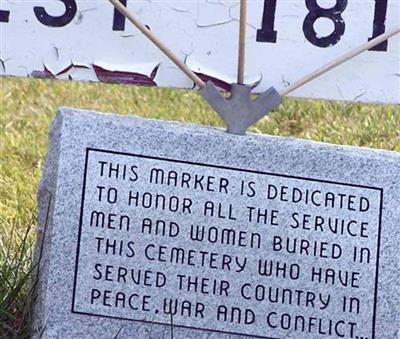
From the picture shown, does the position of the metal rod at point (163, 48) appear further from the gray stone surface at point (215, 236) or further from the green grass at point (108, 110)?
the green grass at point (108, 110)

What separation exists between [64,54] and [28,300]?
0.68 metres

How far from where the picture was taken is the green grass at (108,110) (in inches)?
173

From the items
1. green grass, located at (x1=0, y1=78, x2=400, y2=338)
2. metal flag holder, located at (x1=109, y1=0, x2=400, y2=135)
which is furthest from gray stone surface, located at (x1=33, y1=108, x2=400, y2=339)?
green grass, located at (x1=0, y1=78, x2=400, y2=338)

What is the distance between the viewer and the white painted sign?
11.1 feet

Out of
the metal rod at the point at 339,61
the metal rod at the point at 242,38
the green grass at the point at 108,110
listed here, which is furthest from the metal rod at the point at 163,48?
the green grass at the point at 108,110

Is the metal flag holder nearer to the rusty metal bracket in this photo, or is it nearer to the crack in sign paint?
the rusty metal bracket

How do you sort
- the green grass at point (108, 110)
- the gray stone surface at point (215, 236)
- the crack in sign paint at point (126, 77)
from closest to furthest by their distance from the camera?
the gray stone surface at point (215, 236)
the crack in sign paint at point (126, 77)
the green grass at point (108, 110)

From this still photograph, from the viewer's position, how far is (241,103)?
3.28 m

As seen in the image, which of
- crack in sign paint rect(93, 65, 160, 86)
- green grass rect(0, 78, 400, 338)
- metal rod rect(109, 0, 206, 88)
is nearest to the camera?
metal rod rect(109, 0, 206, 88)

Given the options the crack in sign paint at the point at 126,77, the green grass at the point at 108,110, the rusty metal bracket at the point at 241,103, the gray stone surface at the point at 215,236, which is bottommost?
the gray stone surface at the point at 215,236

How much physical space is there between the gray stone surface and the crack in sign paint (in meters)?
0.25

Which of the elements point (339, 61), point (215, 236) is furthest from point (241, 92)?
point (215, 236)

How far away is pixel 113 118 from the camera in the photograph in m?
3.21

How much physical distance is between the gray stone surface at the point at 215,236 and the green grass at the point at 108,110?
30.5 inches
